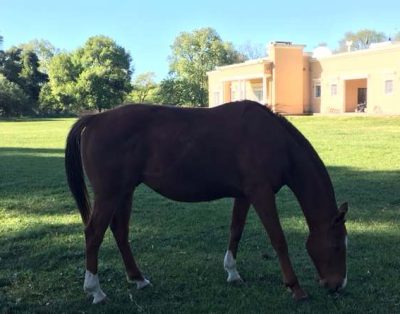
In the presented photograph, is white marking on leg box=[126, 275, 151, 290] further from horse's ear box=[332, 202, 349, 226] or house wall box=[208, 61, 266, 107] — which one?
house wall box=[208, 61, 266, 107]

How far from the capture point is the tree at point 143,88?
3128 inches

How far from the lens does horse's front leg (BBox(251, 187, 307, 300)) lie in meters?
4.13

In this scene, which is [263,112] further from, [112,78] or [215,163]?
[112,78]

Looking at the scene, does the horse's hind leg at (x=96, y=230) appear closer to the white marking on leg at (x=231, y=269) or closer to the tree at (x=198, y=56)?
the white marking on leg at (x=231, y=269)

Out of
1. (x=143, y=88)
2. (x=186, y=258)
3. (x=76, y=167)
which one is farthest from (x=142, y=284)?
(x=143, y=88)

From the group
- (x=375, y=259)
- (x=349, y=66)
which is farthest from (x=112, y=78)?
(x=375, y=259)

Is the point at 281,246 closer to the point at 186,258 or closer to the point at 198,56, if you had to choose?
the point at 186,258

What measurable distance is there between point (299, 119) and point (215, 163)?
35306mm

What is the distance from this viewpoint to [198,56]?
77625 millimetres

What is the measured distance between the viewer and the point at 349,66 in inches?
1697

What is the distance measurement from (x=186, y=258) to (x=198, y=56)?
74399 mm

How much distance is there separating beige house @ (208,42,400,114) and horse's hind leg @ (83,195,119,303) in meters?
37.1

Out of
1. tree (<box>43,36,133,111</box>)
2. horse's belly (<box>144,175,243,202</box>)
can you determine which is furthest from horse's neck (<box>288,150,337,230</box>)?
tree (<box>43,36,133,111</box>)

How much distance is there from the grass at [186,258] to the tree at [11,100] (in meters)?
60.1
